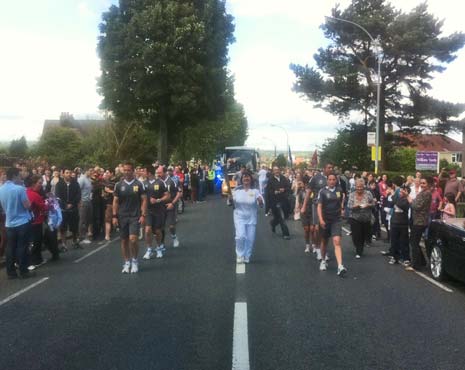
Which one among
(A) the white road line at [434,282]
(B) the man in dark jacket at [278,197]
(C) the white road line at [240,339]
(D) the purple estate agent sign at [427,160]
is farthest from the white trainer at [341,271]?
(D) the purple estate agent sign at [427,160]

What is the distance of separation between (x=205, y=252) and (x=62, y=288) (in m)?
4.35

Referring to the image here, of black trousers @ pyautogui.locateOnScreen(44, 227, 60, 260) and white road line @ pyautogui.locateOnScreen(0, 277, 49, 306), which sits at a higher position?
black trousers @ pyautogui.locateOnScreen(44, 227, 60, 260)

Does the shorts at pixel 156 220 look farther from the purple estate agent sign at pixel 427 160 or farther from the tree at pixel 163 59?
the tree at pixel 163 59

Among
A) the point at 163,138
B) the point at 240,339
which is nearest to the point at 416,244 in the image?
the point at 240,339

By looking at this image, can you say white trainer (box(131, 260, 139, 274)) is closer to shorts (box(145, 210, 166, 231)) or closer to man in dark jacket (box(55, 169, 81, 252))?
shorts (box(145, 210, 166, 231))

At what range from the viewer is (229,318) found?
7160mm

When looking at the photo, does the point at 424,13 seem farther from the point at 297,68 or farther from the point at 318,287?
the point at 318,287

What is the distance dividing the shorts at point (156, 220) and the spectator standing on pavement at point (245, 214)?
5.53 feet

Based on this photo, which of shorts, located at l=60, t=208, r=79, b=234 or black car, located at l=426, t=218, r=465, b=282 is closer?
black car, located at l=426, t=218, r=465, b=282

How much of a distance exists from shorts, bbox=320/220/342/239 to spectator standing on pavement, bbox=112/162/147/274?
3.07 m

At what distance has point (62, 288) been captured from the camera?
9.12m

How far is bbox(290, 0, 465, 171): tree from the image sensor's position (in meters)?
37.4

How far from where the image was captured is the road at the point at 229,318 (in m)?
5.67

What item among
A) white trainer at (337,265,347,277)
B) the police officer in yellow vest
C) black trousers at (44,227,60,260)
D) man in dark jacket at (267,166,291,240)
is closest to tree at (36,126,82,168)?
the police officer in yellow vest
